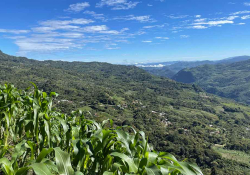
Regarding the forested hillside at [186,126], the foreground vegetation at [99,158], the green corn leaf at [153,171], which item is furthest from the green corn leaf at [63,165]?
the forested hillside at [186,126]

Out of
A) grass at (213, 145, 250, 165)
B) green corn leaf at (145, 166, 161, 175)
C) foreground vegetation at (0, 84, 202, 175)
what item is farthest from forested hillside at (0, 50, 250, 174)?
green corn leaf at (145, 166, 161, 175)

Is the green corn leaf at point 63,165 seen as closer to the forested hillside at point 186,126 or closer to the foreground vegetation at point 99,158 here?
the foreground vegetation at point 99,158

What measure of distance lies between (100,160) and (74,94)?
163338 millimetres

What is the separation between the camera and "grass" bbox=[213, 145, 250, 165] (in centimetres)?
8525

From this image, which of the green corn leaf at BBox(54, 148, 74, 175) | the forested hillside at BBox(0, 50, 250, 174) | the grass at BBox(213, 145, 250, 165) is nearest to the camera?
the green corn leaf at BBox(54, 148, 74, 175)

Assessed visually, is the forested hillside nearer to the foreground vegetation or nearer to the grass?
the grass

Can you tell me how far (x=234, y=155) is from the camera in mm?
90125

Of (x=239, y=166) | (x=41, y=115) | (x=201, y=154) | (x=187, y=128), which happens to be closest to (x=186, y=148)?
(x=201, y=154)

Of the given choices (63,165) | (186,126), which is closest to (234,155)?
(186,126)

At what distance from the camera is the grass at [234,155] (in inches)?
3356

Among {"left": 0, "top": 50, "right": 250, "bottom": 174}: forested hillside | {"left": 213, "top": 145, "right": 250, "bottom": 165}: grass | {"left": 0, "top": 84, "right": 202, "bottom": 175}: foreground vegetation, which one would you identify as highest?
{"left": 0, "top": 84, "right": 202, "bottom": 175}: foreground vegetation

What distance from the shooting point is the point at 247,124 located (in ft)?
488

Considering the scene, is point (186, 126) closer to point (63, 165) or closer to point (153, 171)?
point (153, 171)

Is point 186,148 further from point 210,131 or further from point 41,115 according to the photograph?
point 41,115
